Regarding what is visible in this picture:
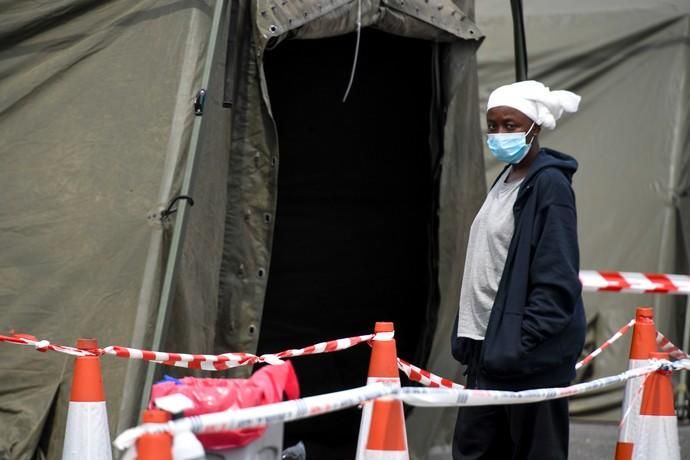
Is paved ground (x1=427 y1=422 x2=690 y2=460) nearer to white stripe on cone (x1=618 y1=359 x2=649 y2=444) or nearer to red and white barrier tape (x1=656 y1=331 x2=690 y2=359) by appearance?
red and white barrier tape (x1=656 y1=331 x2=690 y2=359)

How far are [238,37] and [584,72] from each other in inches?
137

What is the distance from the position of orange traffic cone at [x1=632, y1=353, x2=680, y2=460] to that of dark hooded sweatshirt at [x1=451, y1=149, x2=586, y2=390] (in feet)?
2.91

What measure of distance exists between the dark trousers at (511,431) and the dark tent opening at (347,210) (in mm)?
2061

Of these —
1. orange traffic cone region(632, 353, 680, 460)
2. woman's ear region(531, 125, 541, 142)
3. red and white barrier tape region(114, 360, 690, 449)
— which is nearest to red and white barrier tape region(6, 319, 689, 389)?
orange traffic cone region(632, 353, 680, 460)

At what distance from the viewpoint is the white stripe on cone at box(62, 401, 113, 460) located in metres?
4.46

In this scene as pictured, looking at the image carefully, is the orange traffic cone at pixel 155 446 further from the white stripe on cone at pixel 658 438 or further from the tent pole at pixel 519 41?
the tent pole at pixel 519 41

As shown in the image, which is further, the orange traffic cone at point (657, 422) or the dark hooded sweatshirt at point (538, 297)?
the orange traffic cone at point (657, 422)

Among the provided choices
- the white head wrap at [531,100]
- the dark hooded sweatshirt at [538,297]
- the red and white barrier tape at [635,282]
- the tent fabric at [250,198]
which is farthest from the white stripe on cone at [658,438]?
the red and white barrier tape at [635,282]

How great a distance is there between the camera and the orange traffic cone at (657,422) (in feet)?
16.5

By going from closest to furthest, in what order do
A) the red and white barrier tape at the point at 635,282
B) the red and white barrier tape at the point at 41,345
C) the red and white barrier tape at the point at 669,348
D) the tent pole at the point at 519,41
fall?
the red and white barrier tape at the point at 41,345
the red and white barrier tape at the point at 669,348
the tent pole at the point at 519,41
the red and white barrier tape at the point at 635,282

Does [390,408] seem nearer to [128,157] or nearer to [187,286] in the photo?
[187,286]

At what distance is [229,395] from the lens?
330 centimetres

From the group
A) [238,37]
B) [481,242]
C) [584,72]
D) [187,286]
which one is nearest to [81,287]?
[187,286]

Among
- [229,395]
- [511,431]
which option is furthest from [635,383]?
[229,395]
